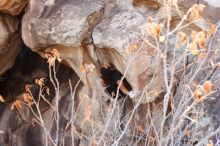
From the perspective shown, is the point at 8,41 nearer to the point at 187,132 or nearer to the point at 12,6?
the point at 12,6

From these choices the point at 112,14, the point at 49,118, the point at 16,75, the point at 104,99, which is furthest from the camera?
the point at 16,75

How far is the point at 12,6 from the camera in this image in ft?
9.73

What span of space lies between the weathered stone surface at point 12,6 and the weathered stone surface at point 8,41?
0.35 ft

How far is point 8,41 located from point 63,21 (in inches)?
29.3

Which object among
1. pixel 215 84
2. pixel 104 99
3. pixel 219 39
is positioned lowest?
pixel 104 99

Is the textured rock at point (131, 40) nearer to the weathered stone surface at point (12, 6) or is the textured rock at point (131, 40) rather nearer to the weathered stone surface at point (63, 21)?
the weathered stone surface at point (63, 21)

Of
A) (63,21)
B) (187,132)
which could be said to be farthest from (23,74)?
(187,132)

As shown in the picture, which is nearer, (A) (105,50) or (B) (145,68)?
(B) (145,68)

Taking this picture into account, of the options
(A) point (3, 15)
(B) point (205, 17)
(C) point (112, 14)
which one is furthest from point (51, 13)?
(B) point (205, 17)

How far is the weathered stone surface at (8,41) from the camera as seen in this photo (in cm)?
310

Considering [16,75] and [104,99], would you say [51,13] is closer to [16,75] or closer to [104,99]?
[104,99]

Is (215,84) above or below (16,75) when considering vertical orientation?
above

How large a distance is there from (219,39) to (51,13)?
1.01 metres

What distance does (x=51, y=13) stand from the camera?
8.71 ft
